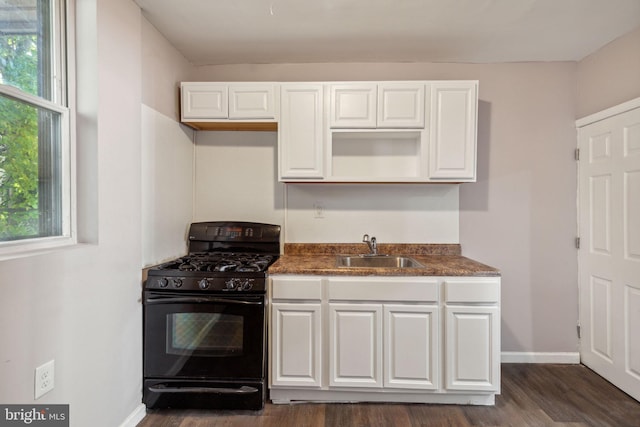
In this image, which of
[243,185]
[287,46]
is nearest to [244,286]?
[243,185]

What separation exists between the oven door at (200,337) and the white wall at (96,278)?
10 cm

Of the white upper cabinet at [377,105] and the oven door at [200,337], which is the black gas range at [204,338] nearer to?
the oven door at [200,337]

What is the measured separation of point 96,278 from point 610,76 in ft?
12.1

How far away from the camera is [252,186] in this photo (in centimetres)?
283

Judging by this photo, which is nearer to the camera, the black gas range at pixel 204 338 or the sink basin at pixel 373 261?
the black gas range at pixel 204 338

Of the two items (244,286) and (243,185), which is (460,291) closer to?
(244,286)

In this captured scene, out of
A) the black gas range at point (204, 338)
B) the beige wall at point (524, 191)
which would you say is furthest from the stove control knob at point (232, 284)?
the beige wall at point (524, 191)

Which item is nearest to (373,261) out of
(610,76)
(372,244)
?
(372,244)

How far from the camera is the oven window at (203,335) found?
2.05 m

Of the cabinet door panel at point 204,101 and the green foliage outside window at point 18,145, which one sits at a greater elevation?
the cabinet door panel at point 204,101

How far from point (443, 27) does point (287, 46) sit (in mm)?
1141

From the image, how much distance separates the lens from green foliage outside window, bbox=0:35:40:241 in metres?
1.34

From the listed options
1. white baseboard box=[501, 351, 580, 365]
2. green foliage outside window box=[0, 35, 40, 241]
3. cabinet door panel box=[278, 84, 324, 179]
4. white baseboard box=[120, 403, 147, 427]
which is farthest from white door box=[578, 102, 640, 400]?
green foliage outside window box=[0, 35, 40, 241]

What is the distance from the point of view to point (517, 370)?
2.60 metres
